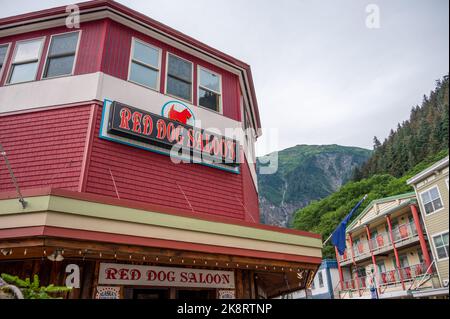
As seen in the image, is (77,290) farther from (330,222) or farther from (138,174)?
(330,222)

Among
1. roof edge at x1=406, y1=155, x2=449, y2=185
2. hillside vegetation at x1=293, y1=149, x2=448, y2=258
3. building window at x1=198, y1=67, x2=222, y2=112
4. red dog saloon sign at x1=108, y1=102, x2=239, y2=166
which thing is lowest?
roof edge at x1=406, y1=155, x2=449, y2=185

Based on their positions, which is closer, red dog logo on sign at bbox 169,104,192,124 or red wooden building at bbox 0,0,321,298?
red wooden building at bbox 0,0,321,298

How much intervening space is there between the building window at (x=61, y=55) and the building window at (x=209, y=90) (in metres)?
3.50

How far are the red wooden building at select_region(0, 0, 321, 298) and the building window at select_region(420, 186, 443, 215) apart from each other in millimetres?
3810

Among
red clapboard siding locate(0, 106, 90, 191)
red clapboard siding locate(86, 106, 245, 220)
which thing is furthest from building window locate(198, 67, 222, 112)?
red clapboard siding locate(0, 106, 90, 191)

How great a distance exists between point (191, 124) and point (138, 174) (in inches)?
84.1

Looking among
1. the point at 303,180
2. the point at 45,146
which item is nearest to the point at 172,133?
the point at 45,146

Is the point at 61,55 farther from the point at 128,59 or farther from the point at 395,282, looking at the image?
the point at 395,282

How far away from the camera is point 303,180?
134 meters

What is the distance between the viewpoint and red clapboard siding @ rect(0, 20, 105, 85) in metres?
8.04

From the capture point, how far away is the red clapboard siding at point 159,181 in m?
6.95

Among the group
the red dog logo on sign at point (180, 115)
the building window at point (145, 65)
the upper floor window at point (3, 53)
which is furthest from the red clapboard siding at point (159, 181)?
the upper floor window at point (3, 53)

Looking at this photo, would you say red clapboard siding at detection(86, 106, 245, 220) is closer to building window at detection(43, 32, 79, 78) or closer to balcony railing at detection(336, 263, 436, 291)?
building window at detection(43, 32, 79, 78)

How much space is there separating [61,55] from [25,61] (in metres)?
0.98
